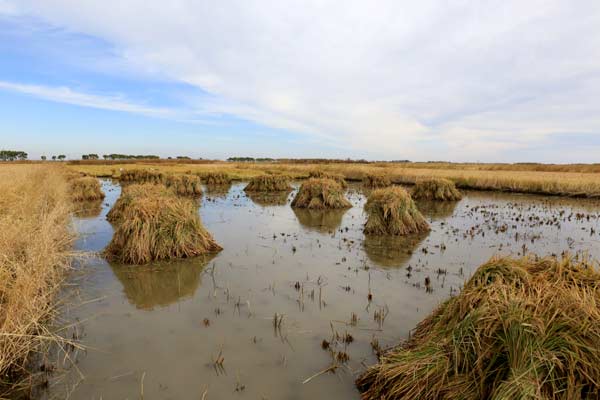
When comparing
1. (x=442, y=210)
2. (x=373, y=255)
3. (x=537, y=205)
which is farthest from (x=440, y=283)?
(x=537, y=205)

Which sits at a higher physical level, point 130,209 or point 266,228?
point 130,209

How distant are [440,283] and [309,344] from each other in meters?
4.55

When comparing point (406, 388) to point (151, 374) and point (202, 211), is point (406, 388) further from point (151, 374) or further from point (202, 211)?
point (202, 211)

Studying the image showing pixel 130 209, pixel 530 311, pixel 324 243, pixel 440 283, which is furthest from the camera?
pixel 324 243

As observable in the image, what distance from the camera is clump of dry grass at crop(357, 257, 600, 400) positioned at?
3.32m

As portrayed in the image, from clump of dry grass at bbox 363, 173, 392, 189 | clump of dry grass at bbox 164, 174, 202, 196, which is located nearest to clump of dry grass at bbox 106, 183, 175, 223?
clump of dry grass at bbox 164, 174, 202, 196

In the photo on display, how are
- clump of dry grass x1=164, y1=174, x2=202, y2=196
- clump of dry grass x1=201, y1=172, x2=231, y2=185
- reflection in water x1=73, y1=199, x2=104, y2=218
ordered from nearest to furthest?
reflection in water x1=73, y1=199, x2=104, y2=218 → clump of dry grass x1=164, y1=174, x2=202, y2=196 → clump of dry grass x1=201, y1=172, x2=231, y2=185

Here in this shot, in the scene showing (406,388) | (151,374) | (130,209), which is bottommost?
(151,374)

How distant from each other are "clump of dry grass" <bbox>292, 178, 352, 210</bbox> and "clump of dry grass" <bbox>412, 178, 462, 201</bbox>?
752 centimetres

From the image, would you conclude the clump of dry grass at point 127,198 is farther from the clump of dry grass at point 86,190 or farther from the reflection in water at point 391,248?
the reflection in water at point 391,248

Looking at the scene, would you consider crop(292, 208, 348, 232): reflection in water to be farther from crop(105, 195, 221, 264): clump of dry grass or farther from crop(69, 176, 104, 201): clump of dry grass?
crop(69, 176, 104, 201): clump of dry grass

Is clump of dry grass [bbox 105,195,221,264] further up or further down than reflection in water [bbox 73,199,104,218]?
further up

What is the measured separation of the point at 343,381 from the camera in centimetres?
489

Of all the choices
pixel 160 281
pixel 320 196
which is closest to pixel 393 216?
pixel 320 196
